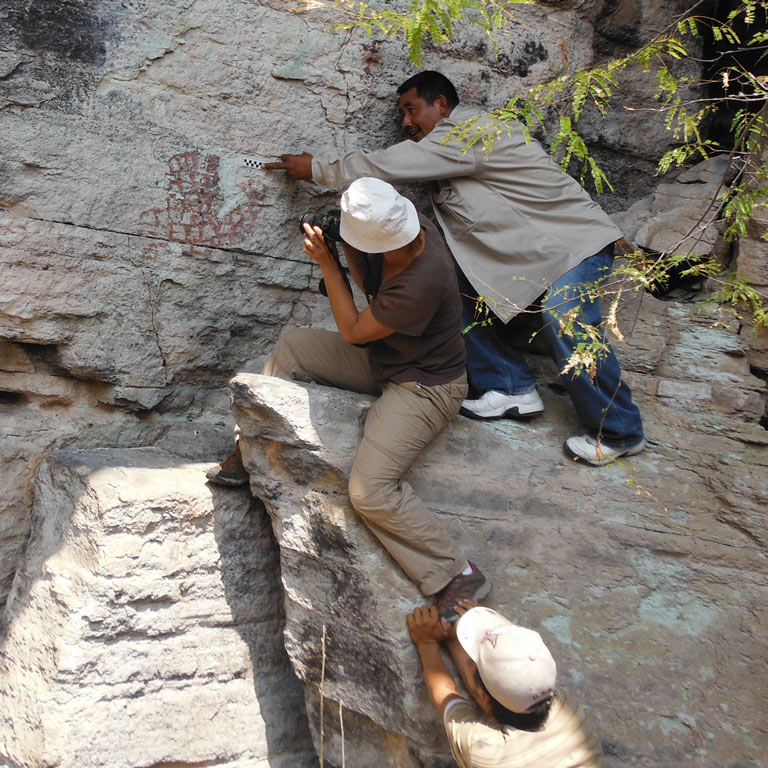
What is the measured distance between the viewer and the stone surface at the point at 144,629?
275 cm

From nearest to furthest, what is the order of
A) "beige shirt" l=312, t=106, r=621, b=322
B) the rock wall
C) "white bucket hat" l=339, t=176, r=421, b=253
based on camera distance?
"white bucket hat" l=339, t=176, r=421, b=253, the rock wall, "beige shirt" l=312, t=106, r=621, b=322

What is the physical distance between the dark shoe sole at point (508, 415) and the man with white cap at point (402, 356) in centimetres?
30

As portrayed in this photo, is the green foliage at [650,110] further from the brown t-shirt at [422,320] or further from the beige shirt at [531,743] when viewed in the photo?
the beige shirt at [531,743]

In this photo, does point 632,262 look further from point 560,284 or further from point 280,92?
point 280,92

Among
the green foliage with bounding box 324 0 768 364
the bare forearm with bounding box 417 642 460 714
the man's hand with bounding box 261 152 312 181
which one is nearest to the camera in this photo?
the bare forearm with bounding box 417 642 460 714

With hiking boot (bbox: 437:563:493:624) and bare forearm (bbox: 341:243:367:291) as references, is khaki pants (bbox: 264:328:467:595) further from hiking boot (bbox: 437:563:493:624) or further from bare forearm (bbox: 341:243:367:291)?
bare forearm (bbox: 341:243:367:291)

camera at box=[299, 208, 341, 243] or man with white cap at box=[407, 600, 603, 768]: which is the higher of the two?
camera at box=[299, 208, 341, 243]

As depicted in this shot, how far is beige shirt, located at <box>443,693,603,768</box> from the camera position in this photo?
2.16 meters

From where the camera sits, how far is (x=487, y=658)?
225 centimetres

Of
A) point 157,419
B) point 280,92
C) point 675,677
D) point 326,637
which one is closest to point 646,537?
point 675,677

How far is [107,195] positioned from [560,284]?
1803mm

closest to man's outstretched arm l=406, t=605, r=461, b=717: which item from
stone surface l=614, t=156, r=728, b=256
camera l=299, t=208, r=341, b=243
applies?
camera l=299, t=208, r=341, b=243

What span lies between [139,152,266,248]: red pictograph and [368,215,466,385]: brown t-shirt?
0.76 meters

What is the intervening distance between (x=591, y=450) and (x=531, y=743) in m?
1.23
